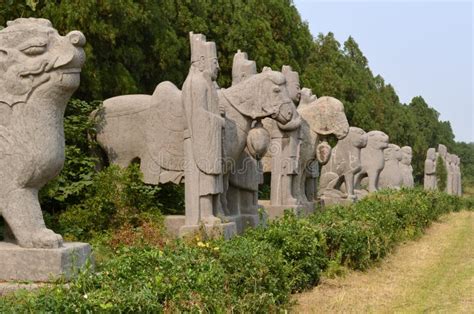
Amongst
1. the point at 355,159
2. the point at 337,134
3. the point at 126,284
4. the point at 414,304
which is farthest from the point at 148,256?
the point at 355,159

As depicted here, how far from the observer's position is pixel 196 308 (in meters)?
5.71

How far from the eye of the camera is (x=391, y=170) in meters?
24.4

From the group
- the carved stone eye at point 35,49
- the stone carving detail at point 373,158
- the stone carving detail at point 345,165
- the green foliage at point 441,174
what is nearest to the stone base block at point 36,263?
Result: the carved stone eye at point 35,49

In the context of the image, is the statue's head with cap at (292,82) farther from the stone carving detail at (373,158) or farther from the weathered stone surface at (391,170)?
the weathered stone surface at (391,170)

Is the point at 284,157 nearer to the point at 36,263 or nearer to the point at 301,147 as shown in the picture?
the point at 301,147

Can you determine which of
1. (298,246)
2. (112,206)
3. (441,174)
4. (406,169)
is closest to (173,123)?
(112,206)

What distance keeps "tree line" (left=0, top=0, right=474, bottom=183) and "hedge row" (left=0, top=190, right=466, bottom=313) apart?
10.6 feet

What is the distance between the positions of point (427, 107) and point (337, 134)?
133ft

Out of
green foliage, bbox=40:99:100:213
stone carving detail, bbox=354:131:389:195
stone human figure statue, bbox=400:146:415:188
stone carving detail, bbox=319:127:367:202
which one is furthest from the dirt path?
stone human figure statue, bbox=400:146:415:188

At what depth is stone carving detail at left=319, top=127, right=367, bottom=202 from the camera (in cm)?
1811

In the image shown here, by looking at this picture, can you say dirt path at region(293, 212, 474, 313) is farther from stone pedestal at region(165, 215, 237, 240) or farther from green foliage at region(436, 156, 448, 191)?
green foliage at region(436, 156, 448, 191)

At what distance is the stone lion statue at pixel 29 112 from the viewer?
635cm

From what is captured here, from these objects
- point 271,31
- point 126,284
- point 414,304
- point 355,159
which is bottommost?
point 414,304

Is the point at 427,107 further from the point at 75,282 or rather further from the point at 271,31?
the point at 75,282
